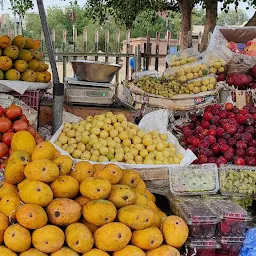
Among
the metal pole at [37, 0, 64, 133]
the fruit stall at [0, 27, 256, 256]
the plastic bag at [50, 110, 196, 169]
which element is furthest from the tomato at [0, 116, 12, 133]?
the metal pole at [37, 0, 64, 133]

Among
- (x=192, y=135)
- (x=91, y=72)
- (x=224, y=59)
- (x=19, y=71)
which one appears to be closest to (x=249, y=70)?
(x=224, y=59)

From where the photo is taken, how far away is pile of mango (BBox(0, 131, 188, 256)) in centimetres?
188

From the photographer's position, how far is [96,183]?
6.71ft

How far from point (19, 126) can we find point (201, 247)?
5.19 ft

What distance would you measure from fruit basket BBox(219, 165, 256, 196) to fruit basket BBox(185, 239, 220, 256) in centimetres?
64

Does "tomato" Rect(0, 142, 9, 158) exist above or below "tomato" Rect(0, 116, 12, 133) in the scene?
below

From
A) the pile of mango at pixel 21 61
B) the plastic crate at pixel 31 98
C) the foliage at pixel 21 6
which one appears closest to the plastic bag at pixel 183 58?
the pile of mango at pixel 21 61

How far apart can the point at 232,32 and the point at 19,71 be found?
10.2 ft

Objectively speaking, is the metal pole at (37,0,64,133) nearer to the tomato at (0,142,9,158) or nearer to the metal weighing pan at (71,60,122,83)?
the metal weighing pan at (71,60,122,83)

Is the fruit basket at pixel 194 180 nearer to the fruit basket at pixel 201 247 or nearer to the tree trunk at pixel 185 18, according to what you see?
the fruit basket at pixel 201 247

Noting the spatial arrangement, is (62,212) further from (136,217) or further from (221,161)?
(221,161)

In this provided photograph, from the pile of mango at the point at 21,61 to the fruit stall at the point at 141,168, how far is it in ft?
0.04

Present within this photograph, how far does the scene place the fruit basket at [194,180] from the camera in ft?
9.47

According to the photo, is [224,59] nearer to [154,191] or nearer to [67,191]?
[154,191]
